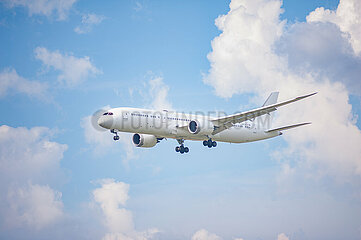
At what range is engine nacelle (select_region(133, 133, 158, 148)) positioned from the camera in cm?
6750

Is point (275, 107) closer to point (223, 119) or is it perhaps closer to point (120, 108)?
point (223, 119)

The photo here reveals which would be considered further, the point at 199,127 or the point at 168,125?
the point at 199,127

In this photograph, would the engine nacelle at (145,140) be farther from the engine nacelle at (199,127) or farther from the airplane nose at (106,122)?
the airplane nose at (106,122)

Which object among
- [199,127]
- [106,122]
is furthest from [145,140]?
[106,122]

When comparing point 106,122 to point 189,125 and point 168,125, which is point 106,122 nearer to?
point 168,125

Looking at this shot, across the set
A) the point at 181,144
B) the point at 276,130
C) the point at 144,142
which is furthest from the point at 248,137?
the point at 144,142

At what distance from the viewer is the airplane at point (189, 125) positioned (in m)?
56.8

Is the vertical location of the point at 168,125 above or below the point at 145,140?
below

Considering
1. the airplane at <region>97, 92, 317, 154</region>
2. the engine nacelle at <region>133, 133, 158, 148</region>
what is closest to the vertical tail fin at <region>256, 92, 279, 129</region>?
the airplane at <region>97, 92, 317, 154</region>

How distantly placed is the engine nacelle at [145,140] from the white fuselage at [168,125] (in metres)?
5.06

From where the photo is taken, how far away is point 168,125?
2373 inches

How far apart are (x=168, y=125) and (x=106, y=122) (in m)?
8.28

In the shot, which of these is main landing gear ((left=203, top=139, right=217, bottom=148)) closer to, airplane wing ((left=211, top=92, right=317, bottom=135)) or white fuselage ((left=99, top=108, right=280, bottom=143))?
white fuselage ((left=99, top=108, right=280, bottom=143))

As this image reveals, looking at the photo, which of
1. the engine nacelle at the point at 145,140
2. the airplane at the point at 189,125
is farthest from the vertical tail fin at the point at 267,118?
the engine nacelle at the point at 145,140
